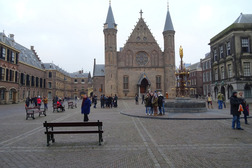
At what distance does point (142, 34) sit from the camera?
41719mm

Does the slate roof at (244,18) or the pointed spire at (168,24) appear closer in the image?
the slate roof at (244,18)

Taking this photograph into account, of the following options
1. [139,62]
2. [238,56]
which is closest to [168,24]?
[139,62]

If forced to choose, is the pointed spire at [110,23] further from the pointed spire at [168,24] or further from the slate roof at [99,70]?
the slate roof at [99,70]

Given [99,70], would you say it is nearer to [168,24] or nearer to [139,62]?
[139,62]

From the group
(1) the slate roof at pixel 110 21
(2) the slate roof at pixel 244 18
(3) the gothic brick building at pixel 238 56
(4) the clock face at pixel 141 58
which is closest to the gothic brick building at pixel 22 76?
(4) the clock face at pixel 141 58

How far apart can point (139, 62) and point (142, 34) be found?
21.6 ft

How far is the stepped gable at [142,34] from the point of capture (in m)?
41.5

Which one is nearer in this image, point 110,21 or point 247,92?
point 247,92

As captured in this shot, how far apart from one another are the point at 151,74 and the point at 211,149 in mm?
35905

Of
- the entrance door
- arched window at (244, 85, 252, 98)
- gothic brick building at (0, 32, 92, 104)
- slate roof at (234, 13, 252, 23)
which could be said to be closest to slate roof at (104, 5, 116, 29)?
the entrance door

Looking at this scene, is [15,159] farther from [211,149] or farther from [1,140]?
[211,149]

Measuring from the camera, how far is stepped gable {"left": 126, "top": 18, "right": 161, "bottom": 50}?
41.5 meters

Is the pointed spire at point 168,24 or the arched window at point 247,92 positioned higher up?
the pointed spire at point 168,24

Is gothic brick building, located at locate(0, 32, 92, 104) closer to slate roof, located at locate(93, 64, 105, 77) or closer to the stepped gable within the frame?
slate roof, located at locate(93, 64, 105, 77)
